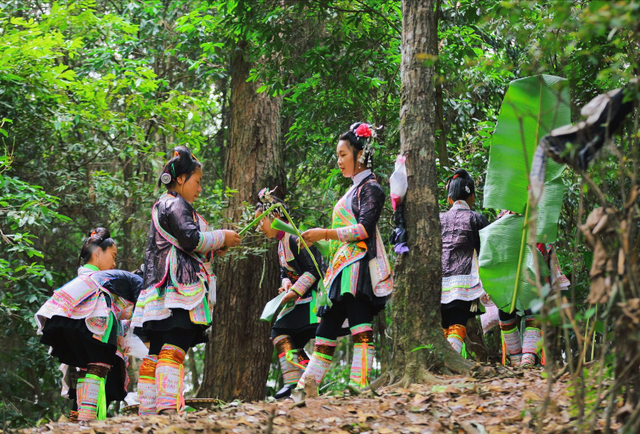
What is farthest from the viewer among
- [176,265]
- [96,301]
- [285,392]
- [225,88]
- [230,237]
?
[225,88]

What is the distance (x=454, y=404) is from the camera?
4.11 m

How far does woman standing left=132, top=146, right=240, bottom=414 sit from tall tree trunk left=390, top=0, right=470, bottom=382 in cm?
147

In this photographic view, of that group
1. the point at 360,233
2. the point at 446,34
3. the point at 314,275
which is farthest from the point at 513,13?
the point at 446,34

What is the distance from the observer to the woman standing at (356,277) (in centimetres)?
548

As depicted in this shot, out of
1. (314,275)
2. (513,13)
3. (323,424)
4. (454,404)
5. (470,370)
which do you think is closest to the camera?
(513,13)

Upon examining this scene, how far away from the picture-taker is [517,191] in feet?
15.9

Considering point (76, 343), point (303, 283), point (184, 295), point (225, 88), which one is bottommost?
point (76, 343)

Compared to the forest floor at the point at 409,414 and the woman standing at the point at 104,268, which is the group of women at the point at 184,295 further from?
the forest floor at the point at 409,414

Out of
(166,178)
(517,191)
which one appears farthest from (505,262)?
(166,178)

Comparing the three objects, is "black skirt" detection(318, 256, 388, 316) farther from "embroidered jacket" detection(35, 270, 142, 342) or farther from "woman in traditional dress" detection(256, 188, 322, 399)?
"embroidered jacket" detection(35, 270, 142, 342)

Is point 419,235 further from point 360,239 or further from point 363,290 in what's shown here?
point 363,290

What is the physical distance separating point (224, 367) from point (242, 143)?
3.04 metres

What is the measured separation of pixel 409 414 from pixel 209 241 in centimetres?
227

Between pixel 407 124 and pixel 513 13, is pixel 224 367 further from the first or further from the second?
pixel 513 13
